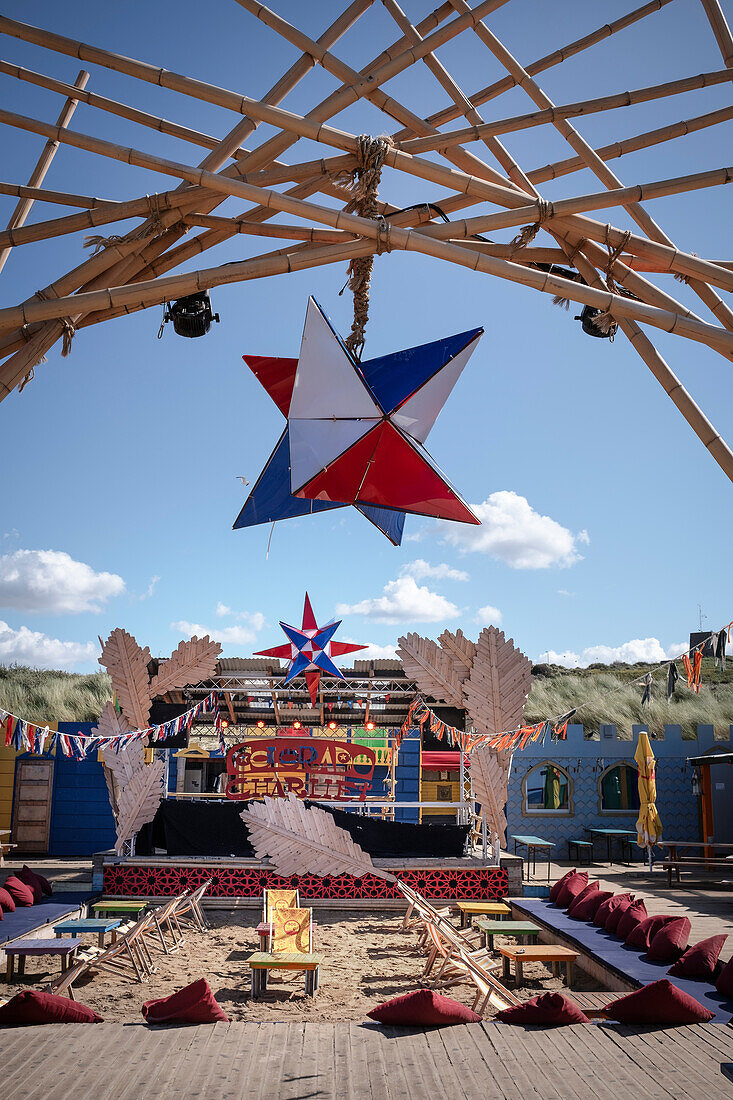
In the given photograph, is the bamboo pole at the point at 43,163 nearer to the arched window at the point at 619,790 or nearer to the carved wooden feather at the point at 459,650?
the carved wooden feather at the point at 459,650

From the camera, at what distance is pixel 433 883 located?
11.5 m

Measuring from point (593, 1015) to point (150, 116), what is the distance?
672cm

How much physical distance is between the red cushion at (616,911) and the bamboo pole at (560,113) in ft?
25.4

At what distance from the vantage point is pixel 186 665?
12.5 meters

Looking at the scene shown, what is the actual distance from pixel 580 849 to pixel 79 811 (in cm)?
1165

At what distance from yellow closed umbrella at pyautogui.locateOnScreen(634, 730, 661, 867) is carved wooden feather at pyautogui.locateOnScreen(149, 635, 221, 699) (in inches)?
331

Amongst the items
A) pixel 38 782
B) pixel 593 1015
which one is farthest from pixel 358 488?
pixel 38 782

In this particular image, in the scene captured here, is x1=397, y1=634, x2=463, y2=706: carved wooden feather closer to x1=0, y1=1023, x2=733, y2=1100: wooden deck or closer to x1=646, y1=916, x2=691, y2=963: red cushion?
x1=646, y1=916, x2=691, y2=963: red cushion

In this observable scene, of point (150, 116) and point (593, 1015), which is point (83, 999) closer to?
point (593, 1015)

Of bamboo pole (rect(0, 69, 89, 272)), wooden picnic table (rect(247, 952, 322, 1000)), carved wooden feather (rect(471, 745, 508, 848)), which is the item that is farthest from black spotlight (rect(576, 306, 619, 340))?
carved wooden feather (rect(471, 745, 508, 848))

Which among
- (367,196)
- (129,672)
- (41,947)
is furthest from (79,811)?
(367,196)

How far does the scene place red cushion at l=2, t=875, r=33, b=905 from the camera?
10039 millimetres

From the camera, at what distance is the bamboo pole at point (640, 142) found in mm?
4215

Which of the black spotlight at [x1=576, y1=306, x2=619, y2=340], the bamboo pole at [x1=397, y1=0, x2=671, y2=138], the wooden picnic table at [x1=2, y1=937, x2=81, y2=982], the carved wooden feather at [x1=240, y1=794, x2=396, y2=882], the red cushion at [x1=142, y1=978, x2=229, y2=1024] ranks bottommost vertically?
the wooden picnic table at [x1=2, y1=937, x2=81, y2=982]
